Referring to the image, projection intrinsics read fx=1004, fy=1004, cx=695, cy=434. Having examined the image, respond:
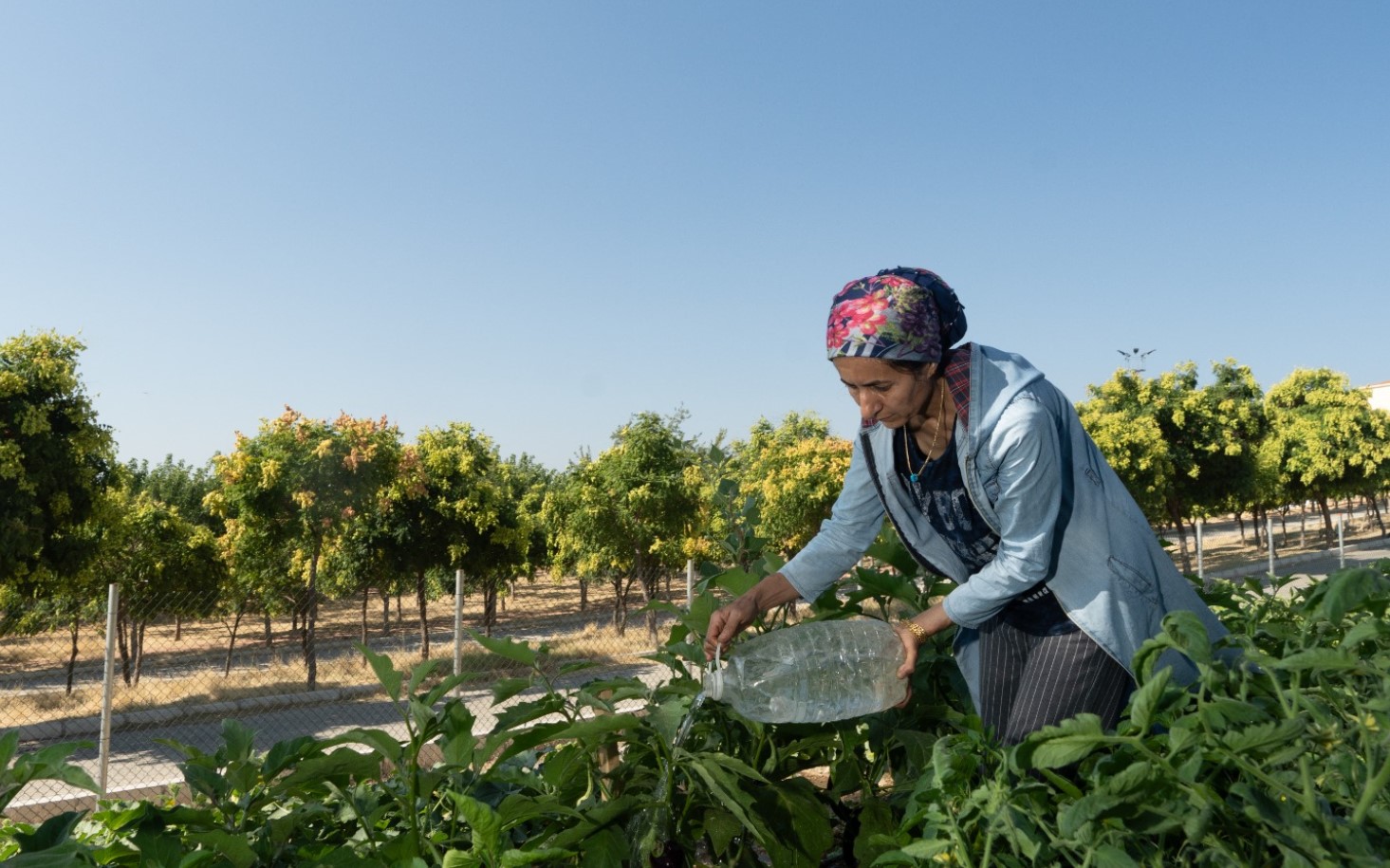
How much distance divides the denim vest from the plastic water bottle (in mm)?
208

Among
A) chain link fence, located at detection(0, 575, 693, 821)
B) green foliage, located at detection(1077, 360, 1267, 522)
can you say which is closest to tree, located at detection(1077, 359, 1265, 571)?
green foliage, located at detection(1077, 360, 1267, 522)

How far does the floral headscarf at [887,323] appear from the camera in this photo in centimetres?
172

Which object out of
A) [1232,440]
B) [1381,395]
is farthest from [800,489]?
[1381,395]

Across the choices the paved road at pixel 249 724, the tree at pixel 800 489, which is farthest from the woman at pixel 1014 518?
the tree at pixel 800 489

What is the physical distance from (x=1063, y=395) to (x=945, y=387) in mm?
217

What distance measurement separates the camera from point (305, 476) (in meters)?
17.3

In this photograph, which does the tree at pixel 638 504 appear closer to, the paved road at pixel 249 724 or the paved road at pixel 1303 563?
the paved road at pixel 249 724

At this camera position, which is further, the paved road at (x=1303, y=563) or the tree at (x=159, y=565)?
the paved road at (x=1303, y=563)

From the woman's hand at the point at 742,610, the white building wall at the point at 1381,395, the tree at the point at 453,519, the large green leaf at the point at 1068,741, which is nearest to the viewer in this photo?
the large green leaf at the point at 1068,741

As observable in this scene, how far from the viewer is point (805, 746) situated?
158cm

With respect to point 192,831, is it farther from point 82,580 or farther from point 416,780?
point 82,580

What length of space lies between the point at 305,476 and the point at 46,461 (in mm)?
3980

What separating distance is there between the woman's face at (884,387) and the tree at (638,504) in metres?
20.1

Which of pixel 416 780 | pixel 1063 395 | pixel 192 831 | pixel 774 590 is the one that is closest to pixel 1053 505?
pixel 1063 395
